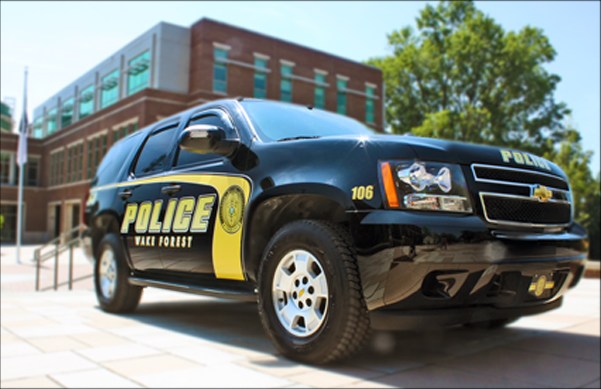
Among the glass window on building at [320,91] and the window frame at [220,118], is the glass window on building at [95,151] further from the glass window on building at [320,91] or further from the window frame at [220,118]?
the window frame at [220,118]

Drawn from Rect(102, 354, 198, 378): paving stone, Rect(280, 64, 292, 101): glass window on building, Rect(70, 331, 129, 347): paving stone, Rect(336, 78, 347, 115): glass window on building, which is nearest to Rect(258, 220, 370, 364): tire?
Rect(280, 64, 292, 101): glass window on building

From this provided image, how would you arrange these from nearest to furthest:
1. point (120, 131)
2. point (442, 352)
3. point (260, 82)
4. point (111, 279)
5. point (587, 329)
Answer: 1. point (260, 82)
2. point (111, 279)
3. point (442, 352)
4. point (587, 329)
5. point (120, 131)

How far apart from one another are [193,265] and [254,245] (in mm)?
161

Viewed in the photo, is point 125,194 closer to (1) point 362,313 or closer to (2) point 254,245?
(2) point 254,245

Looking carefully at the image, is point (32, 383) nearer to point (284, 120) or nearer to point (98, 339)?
point (98, 339)

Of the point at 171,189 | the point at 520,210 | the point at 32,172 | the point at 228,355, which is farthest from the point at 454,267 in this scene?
the point at 32,172

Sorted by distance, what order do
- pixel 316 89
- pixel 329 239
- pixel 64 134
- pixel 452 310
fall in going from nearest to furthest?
pixel 452 310, pixel 329 239, pixel 316 89, pixel 64 134

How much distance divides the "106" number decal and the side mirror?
299 millimetres

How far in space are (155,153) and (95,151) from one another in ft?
125

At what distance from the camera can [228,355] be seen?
386 cm

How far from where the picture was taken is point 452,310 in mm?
1257

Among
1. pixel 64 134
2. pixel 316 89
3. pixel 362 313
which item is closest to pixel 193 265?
pixel 362 313

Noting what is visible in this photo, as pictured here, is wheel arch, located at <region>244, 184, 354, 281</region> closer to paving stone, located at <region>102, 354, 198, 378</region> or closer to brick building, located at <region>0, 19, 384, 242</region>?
brick building, located at <region>0, 19, 384, 242</region>

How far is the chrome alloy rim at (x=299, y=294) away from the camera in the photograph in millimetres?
1309
